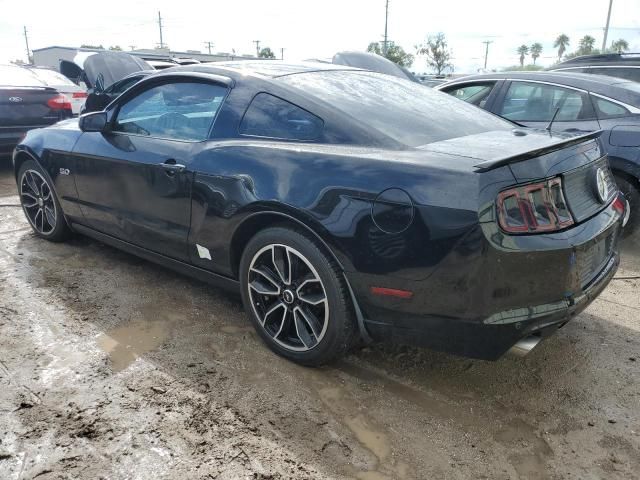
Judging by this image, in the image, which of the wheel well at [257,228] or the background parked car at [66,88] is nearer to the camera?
the wheel well at [257,228]

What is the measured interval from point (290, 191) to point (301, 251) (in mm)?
296

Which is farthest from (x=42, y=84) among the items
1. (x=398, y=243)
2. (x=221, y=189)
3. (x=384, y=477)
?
(x=384, y=477)

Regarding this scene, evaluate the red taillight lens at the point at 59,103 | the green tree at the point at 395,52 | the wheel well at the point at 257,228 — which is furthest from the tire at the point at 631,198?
the green tree at the point at 395,52

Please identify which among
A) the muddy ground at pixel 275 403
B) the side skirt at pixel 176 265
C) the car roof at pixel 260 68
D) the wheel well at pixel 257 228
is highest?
the car roof at pixel 260 68

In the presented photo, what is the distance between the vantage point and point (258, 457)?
211cm

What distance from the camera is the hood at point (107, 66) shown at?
8.83m

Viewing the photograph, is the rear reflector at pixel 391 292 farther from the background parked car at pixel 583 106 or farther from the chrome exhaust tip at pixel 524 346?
the background parked car at pixel 583 106

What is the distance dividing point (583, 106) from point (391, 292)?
3473 mm

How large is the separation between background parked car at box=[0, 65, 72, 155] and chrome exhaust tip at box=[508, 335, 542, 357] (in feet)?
21.8

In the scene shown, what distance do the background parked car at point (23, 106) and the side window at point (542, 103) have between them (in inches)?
226

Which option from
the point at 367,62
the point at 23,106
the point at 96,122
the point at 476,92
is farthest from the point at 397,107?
the point at 23,106

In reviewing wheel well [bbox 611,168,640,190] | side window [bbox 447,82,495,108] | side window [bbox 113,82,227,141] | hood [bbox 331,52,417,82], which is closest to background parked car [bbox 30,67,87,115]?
hood [bbox 331,52,417,82]

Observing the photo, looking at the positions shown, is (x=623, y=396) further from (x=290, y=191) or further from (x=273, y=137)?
(x=273, y=137)

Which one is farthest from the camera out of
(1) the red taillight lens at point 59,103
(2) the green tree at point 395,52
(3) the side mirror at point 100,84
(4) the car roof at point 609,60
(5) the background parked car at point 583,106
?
(2) the green tree at point 395,52
